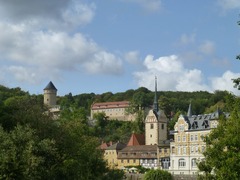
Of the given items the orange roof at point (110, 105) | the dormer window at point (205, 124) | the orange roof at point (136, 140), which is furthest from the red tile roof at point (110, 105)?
the dormer window at point (205, 124)

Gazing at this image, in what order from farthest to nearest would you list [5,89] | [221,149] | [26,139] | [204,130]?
[5,89], [204,130], [26,139], [221,149]

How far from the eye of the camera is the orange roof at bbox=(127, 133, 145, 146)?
108 metres

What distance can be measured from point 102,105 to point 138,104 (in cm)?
4593

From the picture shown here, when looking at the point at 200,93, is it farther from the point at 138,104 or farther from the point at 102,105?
the point at 138,104

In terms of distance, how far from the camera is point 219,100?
518 ft

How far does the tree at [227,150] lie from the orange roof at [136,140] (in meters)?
79.9

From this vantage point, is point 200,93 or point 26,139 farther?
point 200,93

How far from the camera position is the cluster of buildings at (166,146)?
290 feet

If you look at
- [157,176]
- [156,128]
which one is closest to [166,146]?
[156,128]

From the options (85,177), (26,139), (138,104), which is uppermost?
(138,104)

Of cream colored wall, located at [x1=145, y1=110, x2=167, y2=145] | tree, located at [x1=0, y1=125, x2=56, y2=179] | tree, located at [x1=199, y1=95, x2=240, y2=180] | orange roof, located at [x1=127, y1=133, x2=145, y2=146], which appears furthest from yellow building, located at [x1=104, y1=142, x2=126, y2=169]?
tree, located at [x1=199, y1=95, x2=240, y2=180]

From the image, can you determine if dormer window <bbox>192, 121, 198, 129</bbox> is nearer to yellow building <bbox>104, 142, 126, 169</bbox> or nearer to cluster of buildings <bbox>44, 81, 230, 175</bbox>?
cluster of buildings <bbox>44, 81, 230, 175</bbox>

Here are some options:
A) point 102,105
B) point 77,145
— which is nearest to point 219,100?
point 102,105

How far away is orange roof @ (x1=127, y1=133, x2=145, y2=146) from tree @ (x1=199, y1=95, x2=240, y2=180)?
79914 mm
